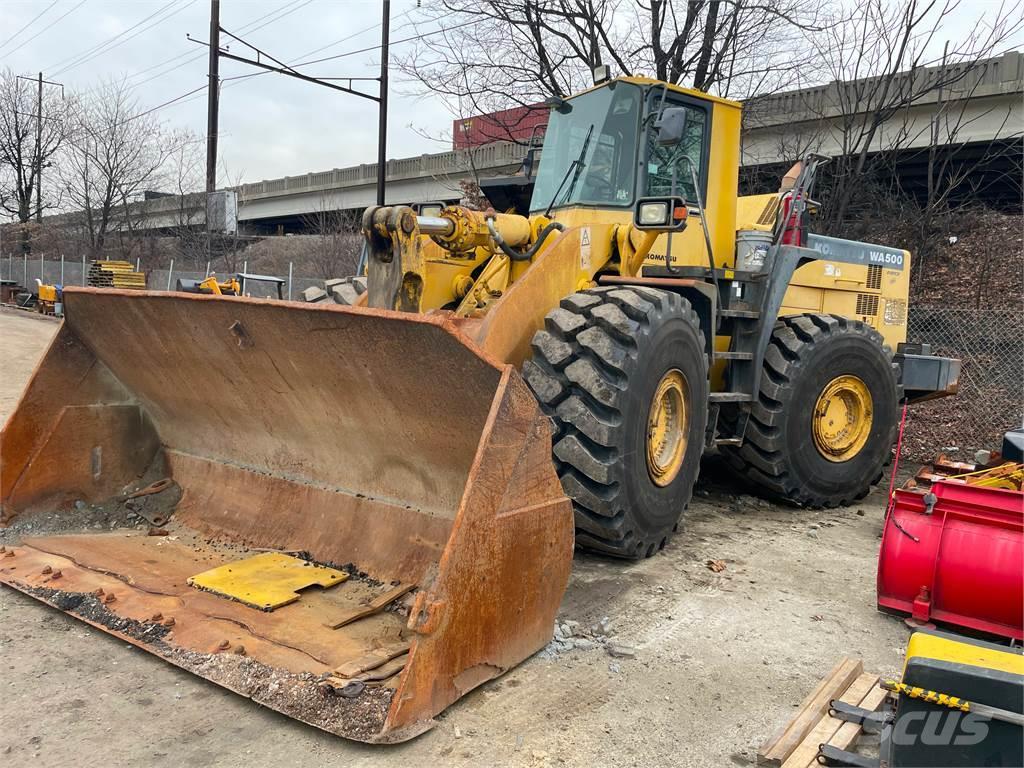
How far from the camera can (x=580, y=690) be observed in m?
3.14

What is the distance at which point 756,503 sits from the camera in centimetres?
641

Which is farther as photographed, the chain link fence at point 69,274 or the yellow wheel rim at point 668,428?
Result: the chain link fence at point 69,274

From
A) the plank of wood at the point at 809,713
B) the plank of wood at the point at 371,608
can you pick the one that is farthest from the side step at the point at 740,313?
the plank of wood at the point at 371,608

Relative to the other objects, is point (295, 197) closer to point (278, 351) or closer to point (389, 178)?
point (389, 178)

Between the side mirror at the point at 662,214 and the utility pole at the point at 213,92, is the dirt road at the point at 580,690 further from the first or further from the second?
the utility pole at the point at 213,92

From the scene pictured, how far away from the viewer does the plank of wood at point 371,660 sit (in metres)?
2.96

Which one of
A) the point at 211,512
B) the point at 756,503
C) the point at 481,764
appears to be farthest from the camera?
the point at 756,503

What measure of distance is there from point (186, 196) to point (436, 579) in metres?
29.6

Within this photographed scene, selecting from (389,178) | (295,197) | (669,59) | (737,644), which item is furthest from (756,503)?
(295,197)

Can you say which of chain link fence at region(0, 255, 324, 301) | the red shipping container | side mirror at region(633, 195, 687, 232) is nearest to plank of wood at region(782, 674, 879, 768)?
side mirror at region(633, 195, 687, 232)

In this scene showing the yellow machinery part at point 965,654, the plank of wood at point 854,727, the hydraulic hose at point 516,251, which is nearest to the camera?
the yellow machinery part at point 965,654

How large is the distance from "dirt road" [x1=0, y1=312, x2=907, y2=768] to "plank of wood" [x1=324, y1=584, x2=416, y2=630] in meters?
0.53

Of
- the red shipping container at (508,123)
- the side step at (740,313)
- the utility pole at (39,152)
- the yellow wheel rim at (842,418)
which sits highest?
the utility pole at (39,152)

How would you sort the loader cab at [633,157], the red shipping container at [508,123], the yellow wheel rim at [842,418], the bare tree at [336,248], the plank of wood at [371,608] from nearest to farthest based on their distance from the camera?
1. the plank of wood at [371,608]
2. the loader cab at [633,157]
3. the yellow wheel rim at [842,418]
4. the red shipping container at [508,123]
5. the bare tree at [336,248]
